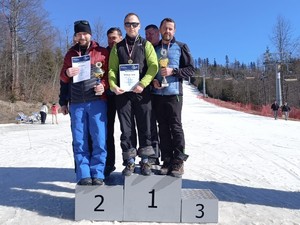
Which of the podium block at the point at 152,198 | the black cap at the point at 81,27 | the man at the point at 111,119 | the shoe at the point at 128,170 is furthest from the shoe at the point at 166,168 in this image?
the black cap at the point at 81,27

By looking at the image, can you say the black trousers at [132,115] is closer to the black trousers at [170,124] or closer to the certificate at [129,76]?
the certificate at [129,76]

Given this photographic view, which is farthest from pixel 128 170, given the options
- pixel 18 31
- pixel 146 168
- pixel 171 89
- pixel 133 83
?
pixel 18 31

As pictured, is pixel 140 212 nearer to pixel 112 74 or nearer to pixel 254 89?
pixel 112 74

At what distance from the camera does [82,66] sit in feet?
14.4

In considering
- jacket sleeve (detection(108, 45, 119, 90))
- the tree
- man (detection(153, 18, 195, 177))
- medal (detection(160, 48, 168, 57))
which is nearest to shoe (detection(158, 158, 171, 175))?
man (detection(153, 18, 195, 177))

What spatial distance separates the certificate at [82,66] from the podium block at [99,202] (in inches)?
54.4

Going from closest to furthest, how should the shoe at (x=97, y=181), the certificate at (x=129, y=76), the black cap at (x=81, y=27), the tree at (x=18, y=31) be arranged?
the shoe at (x=97, y=181)
the certificate at (x=129, y=76)
the black cap at (x=81, y=27)
the tree at (x=18, y=31)

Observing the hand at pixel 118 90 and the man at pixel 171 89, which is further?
the man at pixel 171 89

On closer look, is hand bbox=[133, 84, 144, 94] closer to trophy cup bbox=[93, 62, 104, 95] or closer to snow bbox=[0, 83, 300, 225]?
trophy cup bbox=[93, 62, 104, 95]

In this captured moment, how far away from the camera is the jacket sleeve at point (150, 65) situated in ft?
13.8

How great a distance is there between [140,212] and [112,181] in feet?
1.93

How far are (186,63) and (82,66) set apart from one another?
1.41 metres

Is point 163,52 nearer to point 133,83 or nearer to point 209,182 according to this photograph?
point 133,83

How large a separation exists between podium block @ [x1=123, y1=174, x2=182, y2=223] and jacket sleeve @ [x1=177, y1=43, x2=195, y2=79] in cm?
140
